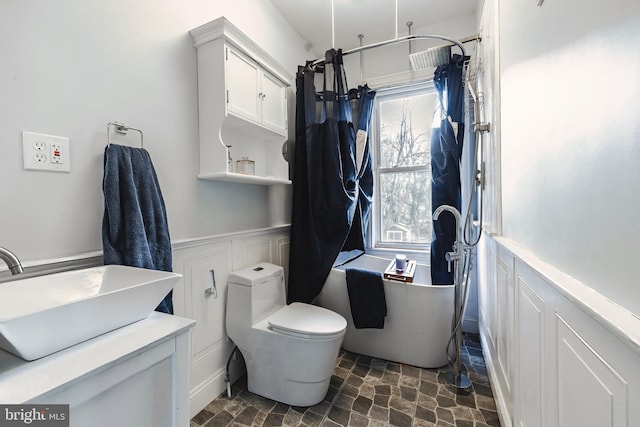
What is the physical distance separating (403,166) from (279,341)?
6.42ft

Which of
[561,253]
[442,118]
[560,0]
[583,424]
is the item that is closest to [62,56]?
[560,0]

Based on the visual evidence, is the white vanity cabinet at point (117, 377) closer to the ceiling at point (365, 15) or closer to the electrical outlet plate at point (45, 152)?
the electrical outlet plate at point (45, 152)

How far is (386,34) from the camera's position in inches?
99.0

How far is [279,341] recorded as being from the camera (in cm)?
154

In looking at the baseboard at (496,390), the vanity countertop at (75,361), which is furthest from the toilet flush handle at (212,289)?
the baseboard at (496,390)

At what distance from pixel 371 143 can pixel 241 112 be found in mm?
1513

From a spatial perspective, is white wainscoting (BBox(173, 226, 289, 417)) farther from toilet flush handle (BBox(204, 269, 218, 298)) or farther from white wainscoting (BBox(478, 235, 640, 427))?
white wainscoting (BBox(478, 235, 640, 427))

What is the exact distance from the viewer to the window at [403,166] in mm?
2574

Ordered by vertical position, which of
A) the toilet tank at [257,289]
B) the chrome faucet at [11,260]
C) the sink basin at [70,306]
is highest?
the chrome faucet at [11,260]

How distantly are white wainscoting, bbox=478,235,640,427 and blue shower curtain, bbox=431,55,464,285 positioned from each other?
1.93ft

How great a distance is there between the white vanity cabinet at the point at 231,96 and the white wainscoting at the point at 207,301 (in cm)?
43

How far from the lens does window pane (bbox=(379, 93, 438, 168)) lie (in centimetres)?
258

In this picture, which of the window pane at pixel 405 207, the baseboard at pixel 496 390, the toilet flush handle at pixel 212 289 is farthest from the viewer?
the window pane at pixel 405 207

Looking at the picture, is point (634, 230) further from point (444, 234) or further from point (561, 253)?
point (444, 234)
